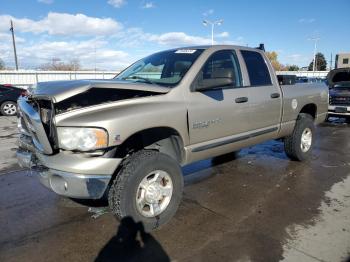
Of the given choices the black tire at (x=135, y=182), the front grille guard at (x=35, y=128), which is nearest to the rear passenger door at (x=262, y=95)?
the black tire at (x=135, y=182)

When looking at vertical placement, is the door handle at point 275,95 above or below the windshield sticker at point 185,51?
below

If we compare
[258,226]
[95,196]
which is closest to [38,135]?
[95,196]

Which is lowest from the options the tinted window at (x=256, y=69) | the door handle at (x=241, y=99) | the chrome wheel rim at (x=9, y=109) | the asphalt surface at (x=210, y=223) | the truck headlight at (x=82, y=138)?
the asphalt surface at (x=210, y=223)

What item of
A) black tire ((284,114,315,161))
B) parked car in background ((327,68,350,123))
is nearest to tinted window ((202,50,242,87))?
black tire ((284,114,315,161))

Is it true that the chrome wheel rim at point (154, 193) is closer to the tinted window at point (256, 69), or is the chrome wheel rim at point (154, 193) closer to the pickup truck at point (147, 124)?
the pickup truck at point (147, 124)

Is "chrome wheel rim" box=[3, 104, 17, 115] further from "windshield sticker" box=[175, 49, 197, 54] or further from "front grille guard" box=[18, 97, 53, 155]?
"windshield sticker" box=[175, 49, 197, 54]

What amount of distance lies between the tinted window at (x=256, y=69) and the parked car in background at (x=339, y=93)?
710 cm

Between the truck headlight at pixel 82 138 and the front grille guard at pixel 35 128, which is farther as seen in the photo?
the front grille guard at pixel 35 128

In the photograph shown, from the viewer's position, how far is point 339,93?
11.1 metres

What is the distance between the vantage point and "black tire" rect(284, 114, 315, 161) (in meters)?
5.80

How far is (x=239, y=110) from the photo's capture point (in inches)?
174

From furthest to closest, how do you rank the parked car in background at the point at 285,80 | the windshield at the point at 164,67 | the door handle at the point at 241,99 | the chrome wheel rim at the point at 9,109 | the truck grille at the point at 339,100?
the chrome wheel rim at the point at 9,109, the truck grille at the point at 339,100, the parked car in background at the point at 285,80, the door handle at the point at 241,99, the windshield at the point at 164,67

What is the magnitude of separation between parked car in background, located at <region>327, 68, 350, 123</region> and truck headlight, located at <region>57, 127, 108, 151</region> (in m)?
10.0

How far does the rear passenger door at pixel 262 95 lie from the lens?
4.73 metres
